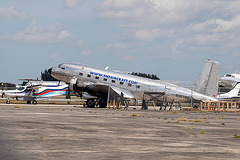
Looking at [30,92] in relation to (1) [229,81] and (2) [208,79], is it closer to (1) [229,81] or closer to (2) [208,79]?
(2) [208,79]

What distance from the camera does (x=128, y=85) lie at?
55.1m

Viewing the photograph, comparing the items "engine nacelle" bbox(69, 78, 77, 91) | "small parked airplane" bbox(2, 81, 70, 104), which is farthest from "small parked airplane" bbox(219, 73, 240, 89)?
"engine nacelle" bbox(69, 78, 77, 91)

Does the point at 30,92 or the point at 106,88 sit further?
the point at 30,92

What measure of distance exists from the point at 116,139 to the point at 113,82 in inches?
1545

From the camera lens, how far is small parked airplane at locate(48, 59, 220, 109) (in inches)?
2130

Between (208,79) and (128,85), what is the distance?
10.2 metres

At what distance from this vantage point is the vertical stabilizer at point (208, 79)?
54713 mm

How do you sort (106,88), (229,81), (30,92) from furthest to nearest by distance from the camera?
(229,81), (30,92), (106,88)

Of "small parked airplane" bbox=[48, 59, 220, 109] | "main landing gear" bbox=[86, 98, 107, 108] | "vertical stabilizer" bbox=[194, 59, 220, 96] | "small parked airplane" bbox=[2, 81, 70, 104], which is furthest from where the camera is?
"small parked airplane" bbox=[2, 81, 70, 104]

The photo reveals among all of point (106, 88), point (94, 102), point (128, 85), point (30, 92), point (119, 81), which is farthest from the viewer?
point (30, 92)

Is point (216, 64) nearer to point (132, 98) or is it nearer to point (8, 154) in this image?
point (132, 98)

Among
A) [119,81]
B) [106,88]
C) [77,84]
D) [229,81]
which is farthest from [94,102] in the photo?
[229,81]

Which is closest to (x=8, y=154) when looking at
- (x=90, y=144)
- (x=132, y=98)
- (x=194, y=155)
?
(x=90, y=144)

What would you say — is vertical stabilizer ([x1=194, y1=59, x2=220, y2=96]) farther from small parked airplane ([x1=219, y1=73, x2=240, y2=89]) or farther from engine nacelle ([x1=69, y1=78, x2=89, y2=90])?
small parked airplane ([x1=219, y1=73, x2=240, y2=89])
